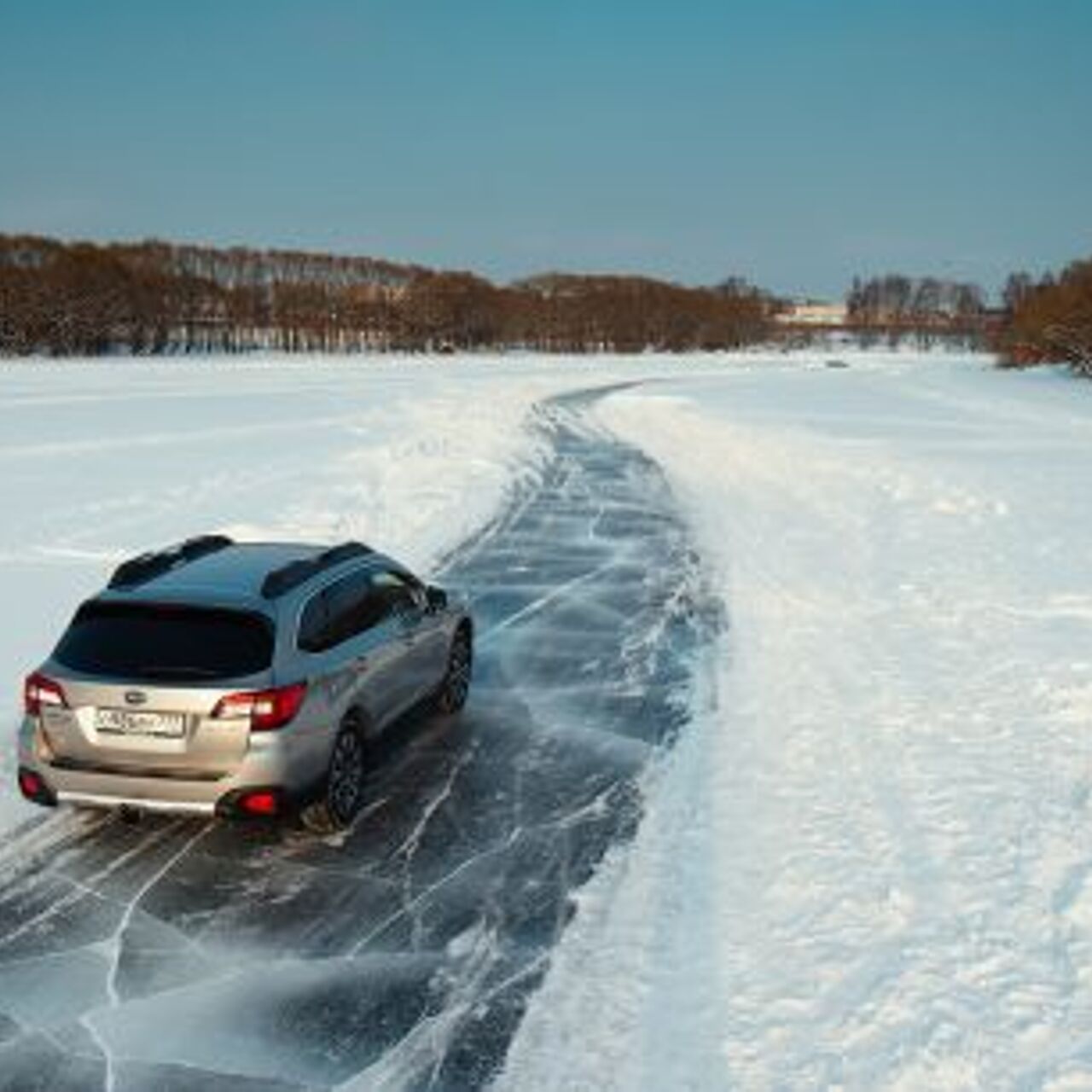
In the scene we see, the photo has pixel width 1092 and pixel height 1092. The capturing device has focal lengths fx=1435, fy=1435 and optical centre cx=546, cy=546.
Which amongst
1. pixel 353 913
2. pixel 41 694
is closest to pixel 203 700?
pixel 41 694

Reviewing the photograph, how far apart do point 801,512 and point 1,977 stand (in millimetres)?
17990

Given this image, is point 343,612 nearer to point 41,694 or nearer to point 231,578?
point 231,578

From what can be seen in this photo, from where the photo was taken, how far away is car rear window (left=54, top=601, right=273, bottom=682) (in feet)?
25.1

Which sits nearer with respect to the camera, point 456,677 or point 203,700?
point 203,700

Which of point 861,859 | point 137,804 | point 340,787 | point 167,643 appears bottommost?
point 861,859

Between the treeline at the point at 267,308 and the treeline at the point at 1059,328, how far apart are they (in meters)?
68.1

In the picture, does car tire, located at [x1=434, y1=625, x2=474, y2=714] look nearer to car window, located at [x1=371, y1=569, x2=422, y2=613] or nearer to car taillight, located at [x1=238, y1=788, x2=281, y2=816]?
car window, located at [x1=371, y1=569, x2=422, y2=613]

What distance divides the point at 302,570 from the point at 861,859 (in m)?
3.62

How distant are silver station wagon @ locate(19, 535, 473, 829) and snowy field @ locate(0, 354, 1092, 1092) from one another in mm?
1327

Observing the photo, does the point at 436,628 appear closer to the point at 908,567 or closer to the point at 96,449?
the point at 908,567

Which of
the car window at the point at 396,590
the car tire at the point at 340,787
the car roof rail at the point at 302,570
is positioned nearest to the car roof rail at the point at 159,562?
the car roof rail at the point at 302,570

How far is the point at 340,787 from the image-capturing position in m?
8.39

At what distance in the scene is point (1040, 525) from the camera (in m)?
20.9

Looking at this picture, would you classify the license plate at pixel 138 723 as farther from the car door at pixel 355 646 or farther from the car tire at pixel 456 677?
the car tire at pixel 456 677
